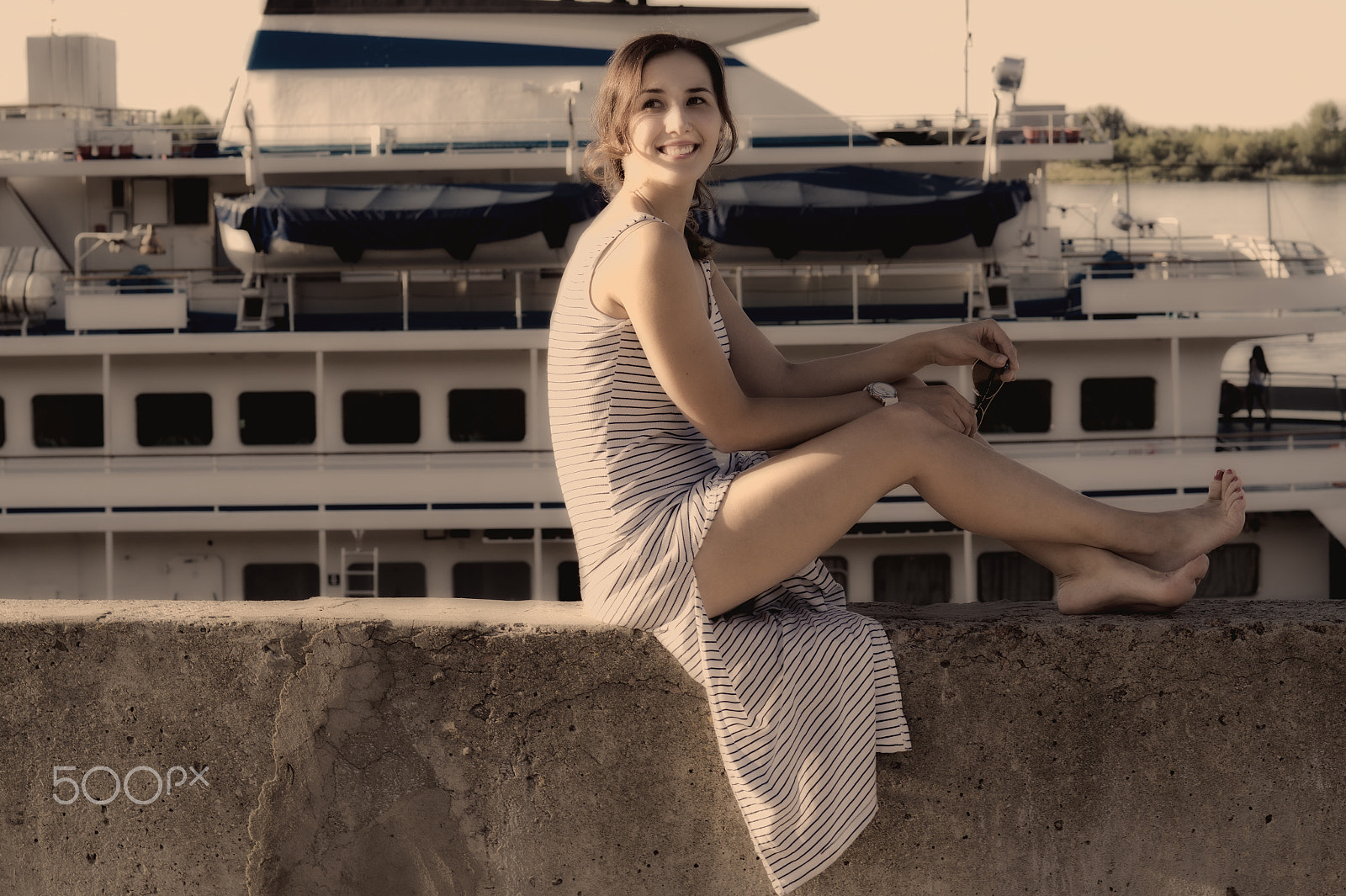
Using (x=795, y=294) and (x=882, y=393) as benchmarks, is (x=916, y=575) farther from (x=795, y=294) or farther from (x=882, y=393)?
(x=882, y=393)

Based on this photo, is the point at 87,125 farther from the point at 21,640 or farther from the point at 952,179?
the point at 21,640

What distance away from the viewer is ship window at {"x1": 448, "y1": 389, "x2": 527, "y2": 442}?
12672 millimetres

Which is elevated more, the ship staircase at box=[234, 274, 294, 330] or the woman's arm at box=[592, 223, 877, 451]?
the ship staircase at box=[234, 274, 294, 330]

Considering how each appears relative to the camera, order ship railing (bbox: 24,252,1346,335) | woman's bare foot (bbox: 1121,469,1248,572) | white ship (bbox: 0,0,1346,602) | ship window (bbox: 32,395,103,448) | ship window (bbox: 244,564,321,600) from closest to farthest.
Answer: woman's bare foot (bbox: 1121,469,1248,572) → white ship (bbox: 0,0,1346,602) → ship window (bbox: 244,564,321,600) → ship window (bbox: 32,395,103,448) → ship railing (bbox: 24,252,1346,335)

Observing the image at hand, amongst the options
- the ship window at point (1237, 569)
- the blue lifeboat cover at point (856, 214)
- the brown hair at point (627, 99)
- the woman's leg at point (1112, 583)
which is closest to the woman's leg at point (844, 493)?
the woman's leg at point (1112, 583)

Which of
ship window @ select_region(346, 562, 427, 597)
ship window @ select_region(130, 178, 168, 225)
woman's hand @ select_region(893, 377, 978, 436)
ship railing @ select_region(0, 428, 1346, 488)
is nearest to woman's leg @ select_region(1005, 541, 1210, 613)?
woman's hand @ select_region(893, 377, 978, 436)

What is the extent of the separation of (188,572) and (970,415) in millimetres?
11189

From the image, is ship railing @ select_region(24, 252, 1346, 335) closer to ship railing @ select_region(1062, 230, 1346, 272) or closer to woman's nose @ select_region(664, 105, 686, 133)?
ship railing @ select_region(1062, 230, 1346, 272)

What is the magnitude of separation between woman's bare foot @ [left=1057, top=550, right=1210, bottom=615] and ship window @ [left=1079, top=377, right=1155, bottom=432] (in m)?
10.9

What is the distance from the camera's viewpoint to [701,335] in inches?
88.9

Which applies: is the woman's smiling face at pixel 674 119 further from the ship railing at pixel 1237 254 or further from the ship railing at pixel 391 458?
the ship railing at pixel 1237 254

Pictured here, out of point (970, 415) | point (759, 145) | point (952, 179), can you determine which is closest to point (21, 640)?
point (970, 415)

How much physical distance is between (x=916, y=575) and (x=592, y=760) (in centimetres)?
1073

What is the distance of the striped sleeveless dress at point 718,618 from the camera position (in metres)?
2.24
